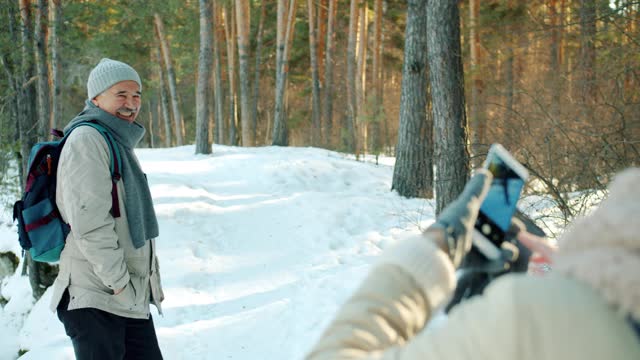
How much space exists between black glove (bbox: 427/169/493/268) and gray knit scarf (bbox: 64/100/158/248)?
217 cm

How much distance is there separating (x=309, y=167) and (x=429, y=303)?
1013cm

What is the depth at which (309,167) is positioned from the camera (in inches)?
440

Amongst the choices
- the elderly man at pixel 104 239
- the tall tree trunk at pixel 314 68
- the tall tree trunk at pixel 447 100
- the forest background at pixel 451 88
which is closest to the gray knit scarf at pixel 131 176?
the elderly man at pixel 104 239

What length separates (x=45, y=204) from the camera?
112 inches

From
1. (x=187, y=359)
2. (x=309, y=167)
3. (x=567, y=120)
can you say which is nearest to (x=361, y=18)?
(x=309, y=167)

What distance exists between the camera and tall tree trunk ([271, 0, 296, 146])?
16484mm

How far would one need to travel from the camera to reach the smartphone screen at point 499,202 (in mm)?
1252

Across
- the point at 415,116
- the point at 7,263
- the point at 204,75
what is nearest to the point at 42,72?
the point at 7,263

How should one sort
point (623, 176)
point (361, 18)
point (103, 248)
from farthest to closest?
1. point (361, 18)
2. point (103, 248)
3. point (623, 176)

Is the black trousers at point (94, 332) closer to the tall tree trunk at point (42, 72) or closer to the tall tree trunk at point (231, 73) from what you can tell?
the tall tree trunk at point (42, 72)

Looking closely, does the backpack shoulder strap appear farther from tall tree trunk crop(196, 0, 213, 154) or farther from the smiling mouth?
tall tree trunk crop(196, 0, 213, 154)

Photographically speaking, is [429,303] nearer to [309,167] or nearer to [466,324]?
[466,324]

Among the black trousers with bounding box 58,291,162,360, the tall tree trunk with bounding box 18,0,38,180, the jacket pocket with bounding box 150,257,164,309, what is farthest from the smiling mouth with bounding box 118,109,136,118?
the tall tree trunk with bounding box 18,0,38,180

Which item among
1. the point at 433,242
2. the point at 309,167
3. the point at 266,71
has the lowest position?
the point at 309,167
